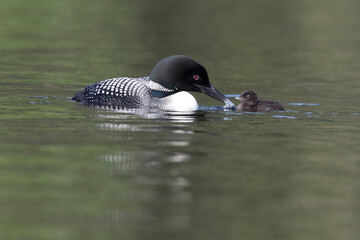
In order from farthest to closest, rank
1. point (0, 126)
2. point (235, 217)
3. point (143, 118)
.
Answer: point (143, 118)
point (0, 126)
point (235, 217)

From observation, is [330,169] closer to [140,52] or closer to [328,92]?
[328,92]

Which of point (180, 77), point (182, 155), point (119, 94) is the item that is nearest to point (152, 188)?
point (182, 155)

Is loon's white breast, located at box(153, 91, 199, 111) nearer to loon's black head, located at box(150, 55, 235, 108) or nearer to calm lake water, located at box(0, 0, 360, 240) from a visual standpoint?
loon's black head, located at box(150, 55, 235, 108)

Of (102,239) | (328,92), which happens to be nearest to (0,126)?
(102,239)

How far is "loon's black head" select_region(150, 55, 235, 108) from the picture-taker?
1051cm

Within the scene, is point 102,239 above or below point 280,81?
below

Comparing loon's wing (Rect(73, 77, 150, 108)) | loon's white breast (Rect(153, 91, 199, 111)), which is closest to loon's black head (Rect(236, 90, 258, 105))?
loon's white breast (Rect(153, 91, 199, 111))

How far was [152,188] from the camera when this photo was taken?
5965 millimetres

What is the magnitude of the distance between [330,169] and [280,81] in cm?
725

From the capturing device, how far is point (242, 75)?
579 inches

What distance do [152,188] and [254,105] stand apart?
15.4ft

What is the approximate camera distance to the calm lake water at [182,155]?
513 centimetres

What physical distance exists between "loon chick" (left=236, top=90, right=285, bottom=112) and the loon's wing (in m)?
1.26

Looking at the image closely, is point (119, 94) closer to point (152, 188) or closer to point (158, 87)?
point (158, 87)
